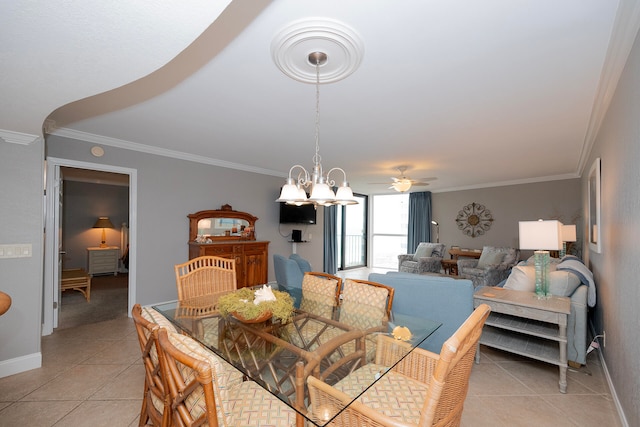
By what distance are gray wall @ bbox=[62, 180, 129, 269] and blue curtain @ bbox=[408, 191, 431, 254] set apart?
7.59 meters

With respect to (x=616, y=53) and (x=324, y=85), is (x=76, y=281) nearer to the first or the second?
(x=324, y=85)

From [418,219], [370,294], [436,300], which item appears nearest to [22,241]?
[370,294]

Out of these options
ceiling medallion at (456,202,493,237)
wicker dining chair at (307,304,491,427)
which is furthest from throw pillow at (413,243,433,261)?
wicker dining chair at (307,304,491,427)

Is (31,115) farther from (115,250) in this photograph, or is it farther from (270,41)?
(115,250)

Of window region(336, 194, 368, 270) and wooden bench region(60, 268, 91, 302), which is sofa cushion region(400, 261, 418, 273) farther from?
wooden bench region(60, 268, 91, 302)

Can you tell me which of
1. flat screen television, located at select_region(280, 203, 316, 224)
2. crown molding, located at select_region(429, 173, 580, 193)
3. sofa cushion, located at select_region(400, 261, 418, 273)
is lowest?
sofa cushion, located at select_region(400, 261, 418, 273)

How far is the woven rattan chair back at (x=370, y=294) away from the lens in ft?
7.26

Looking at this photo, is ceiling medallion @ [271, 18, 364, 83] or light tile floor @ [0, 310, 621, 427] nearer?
ceiling medallion @ [271, 18, 364, 83]

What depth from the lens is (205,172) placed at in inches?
183

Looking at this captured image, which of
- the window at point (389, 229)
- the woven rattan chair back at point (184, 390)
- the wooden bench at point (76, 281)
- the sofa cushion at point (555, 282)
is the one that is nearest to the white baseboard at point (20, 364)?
the wooden bench at point (76, 281)

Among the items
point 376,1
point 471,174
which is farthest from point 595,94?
point 471,174

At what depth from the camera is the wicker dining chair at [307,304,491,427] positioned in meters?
1.00

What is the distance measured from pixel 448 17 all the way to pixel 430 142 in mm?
2276

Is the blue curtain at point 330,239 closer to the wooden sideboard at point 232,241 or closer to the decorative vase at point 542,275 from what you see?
the wooden sideboard at point 232,241
